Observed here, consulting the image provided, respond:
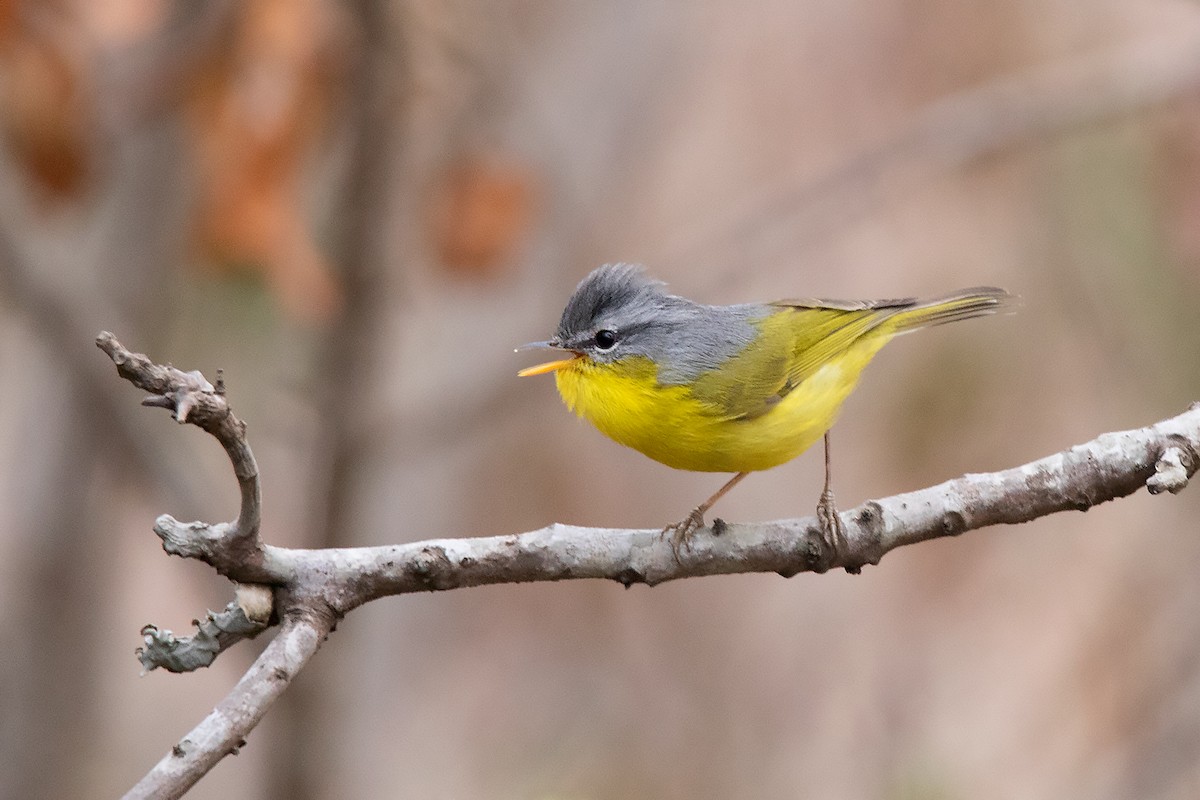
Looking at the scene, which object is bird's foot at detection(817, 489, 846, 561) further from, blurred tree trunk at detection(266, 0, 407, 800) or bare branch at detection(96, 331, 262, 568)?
blurred tree trunk at detection(266, 0, 407, 800)

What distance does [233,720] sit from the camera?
2.13m

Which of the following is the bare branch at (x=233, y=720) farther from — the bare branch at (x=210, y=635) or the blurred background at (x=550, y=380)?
the blurred background at (x=550, y=380)

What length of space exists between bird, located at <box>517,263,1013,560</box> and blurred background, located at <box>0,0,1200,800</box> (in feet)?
3.59

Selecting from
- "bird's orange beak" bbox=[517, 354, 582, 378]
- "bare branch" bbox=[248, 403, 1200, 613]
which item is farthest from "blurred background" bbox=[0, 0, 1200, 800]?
"bare branch" bbox=[248, 403, 1200, 613]

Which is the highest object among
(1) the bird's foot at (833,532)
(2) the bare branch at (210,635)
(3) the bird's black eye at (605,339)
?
(3) the bird's black eye at (605,339)

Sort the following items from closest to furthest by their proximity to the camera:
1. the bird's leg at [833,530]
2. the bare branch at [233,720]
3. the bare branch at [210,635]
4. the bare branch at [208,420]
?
the bare branch at [208,420], the bare branch at [233,720], the bare branch at [210,635], the bird's leg at [833,530]

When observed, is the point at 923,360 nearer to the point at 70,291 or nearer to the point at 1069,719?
the point at 1069,719

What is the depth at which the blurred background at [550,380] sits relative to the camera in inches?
196

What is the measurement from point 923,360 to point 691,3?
2694 millimetres

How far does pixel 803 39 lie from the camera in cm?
975

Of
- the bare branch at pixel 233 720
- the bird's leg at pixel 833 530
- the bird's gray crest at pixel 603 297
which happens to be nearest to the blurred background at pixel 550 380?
the bird's gray crest at pixel 603 297

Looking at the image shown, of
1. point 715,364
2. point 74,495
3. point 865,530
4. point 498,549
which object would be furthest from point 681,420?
point 74,495

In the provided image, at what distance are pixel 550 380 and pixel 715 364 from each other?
5.41 feet

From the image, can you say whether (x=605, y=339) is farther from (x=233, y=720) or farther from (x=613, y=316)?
(x=233, y=720)
